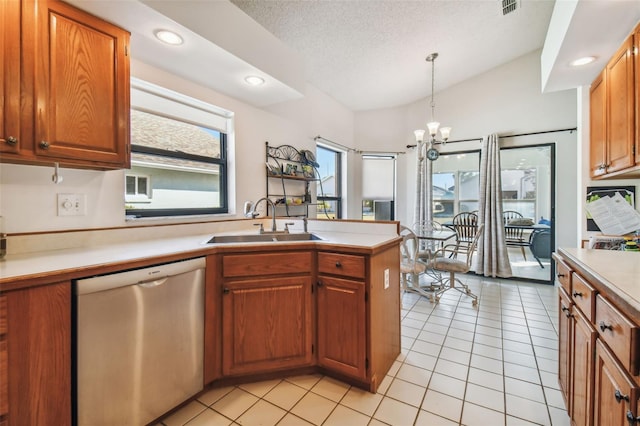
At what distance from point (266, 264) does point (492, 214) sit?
371 cm

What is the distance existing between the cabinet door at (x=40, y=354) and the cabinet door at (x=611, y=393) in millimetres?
1874

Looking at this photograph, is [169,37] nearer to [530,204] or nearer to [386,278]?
[386,278]

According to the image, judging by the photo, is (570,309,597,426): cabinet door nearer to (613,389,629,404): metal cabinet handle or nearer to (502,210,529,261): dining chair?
(613,389,629,404): metal cabinet handle

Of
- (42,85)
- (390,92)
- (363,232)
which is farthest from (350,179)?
(42,85)

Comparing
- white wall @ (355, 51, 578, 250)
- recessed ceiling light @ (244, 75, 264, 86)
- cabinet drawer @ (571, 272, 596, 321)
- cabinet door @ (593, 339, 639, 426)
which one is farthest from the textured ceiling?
cabinet door @ (593, 339, 639, 426)

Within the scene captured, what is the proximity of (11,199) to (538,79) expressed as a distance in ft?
18.0

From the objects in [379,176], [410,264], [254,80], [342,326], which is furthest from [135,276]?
[379,176]

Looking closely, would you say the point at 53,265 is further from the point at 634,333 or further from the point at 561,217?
the point at 561,217

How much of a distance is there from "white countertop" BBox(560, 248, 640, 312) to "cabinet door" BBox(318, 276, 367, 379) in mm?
1009

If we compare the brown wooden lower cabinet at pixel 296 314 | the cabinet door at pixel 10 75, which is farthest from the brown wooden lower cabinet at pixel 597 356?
the cabinet door at pixel 10 75

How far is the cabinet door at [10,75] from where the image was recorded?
118 cm

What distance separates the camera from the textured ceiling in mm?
2398

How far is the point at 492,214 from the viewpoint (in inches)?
159

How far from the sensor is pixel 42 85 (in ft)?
4.20
